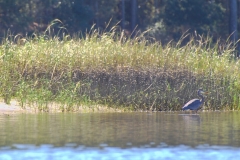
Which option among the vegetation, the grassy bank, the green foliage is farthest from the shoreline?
the green foliage

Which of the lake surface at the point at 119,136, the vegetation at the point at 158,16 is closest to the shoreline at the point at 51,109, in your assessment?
the lake surface at the point at 119,136

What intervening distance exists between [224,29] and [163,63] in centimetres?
2408

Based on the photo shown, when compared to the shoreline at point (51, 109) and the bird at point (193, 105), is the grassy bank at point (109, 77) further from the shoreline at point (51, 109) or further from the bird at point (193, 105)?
the bird at point (193, 105)

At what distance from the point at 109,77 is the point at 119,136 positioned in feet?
19.3

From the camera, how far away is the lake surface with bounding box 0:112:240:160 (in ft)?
36.3

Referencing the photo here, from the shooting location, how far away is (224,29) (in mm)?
42781

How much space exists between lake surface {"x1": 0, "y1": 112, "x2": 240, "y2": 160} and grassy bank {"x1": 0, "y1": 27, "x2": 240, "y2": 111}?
1249 mm

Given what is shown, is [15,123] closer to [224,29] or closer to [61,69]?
[61,69]

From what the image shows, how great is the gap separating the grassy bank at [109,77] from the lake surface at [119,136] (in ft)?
4.10

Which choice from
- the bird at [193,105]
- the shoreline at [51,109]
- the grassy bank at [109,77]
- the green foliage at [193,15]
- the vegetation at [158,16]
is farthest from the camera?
the green foliage at [193,15]

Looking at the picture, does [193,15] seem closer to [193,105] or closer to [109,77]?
[109,77]

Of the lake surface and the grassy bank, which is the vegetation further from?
the lake surface

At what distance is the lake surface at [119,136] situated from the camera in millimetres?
11078

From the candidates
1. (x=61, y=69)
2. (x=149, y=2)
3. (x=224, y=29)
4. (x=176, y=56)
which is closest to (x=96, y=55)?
(x=61, y=69)
